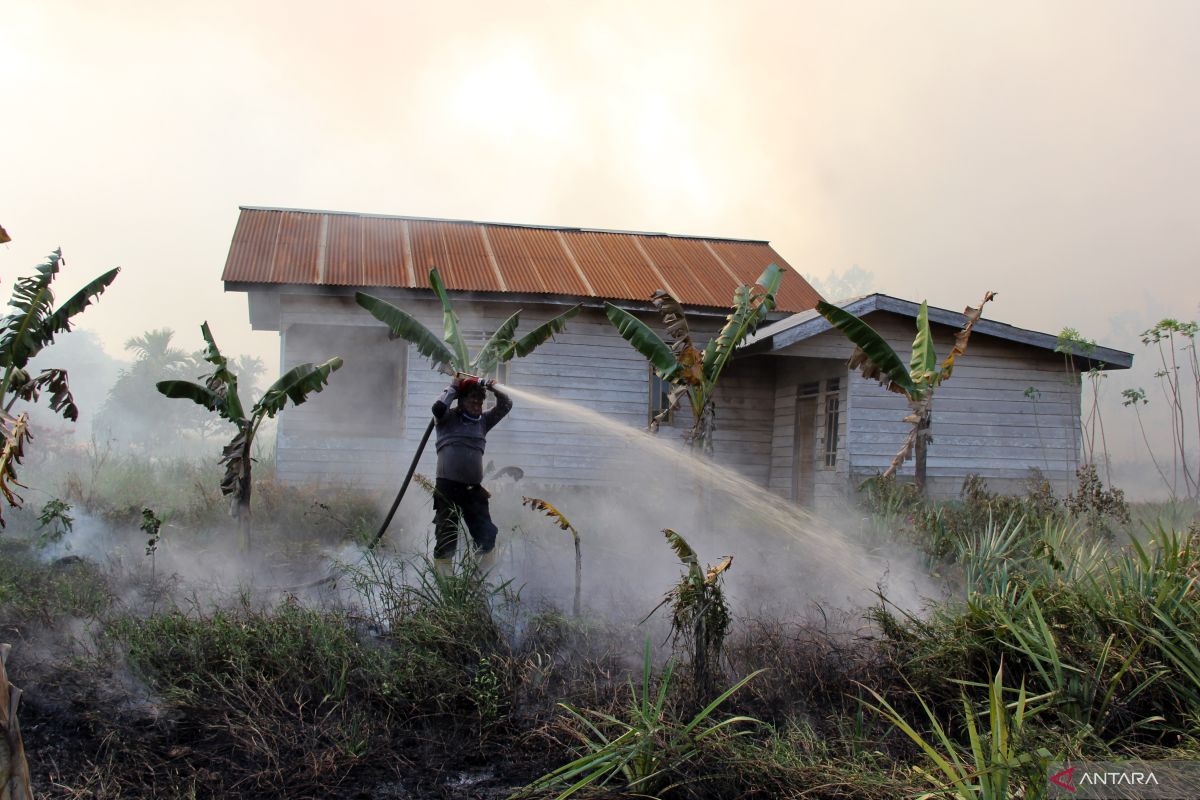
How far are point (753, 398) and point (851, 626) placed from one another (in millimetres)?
9741

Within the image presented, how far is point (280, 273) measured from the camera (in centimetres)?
1455

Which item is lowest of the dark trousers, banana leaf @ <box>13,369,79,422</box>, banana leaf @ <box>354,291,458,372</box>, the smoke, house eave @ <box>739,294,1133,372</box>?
the smoke

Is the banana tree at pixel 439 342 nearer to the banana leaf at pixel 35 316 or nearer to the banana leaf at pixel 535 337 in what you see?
the banana leaf at pixel 535 337

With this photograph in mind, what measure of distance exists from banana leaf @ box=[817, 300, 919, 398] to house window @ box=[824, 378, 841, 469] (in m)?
5.15

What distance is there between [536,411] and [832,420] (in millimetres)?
4909

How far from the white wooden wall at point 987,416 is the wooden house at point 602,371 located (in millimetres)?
24

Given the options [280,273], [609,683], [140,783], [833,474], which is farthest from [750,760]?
[280,273]

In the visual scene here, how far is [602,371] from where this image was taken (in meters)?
16.0

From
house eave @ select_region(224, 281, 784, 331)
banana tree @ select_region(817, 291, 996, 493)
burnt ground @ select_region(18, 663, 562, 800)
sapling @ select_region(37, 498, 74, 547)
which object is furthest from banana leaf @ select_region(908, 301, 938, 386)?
sapling @ select_region(37, 498, 74, 547)

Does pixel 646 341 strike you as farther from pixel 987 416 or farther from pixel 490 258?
pixel 987 416

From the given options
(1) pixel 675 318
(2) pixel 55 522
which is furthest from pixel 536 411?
(2) pixel 55 522

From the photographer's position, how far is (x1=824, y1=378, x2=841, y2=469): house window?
603 inches

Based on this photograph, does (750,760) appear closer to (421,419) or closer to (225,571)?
(225,571)

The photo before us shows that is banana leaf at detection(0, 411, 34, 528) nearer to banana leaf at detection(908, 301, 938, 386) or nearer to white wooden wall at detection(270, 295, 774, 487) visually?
white wooden wall at detection(270, 295, 774, 487)
